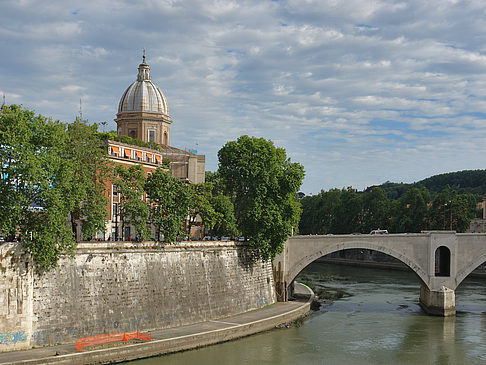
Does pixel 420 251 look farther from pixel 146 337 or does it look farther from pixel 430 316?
pixel 146 337

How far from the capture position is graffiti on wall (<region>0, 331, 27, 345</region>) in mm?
23969

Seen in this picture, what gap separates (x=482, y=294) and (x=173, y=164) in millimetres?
30491

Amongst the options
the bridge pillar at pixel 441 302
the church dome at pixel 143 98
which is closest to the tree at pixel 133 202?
the bridge pillar at pixel 441 302

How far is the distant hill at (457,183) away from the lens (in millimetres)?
121000

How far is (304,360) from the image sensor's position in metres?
27.9

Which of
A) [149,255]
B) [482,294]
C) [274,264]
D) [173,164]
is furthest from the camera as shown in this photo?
[173,164]

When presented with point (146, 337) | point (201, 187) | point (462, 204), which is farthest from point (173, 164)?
point (462, 204)

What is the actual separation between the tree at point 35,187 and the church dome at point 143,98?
35.3 m

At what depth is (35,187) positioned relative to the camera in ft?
A: 84.5

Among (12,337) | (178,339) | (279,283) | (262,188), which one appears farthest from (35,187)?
(279,283)

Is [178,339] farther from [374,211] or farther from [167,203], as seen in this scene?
[374,211]

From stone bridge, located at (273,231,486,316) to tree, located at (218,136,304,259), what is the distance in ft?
12.2

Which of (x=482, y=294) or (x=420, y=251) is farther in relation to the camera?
(x=482, y=294)

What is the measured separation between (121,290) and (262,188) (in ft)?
43.5
